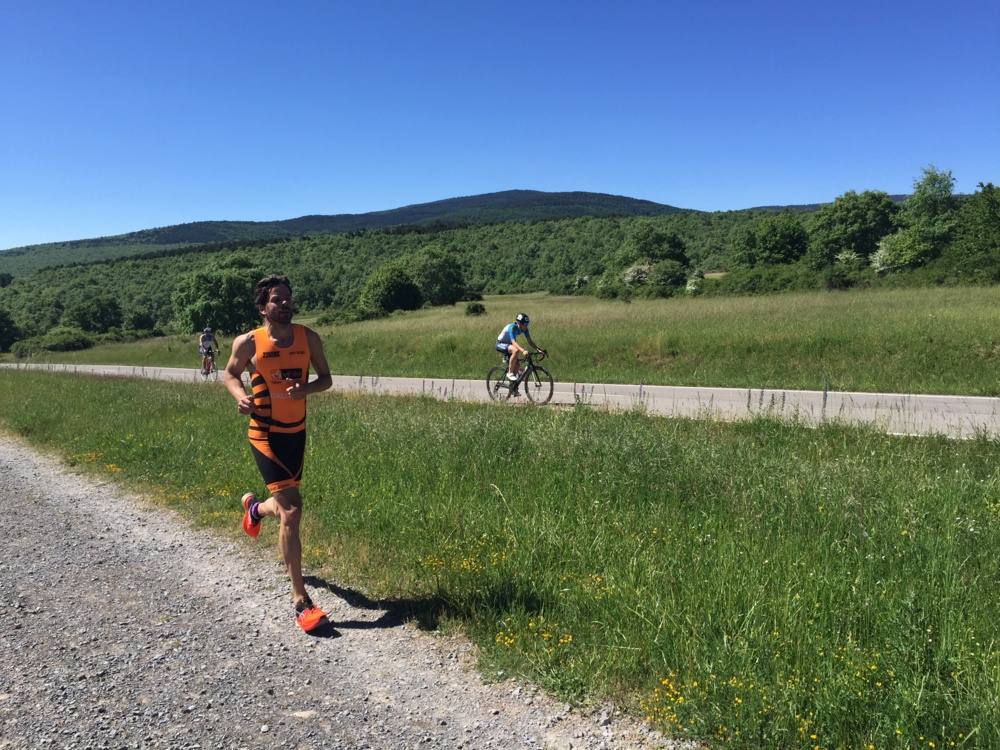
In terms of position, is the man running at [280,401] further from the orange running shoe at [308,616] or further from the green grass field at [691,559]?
the green grass field at [691,559]

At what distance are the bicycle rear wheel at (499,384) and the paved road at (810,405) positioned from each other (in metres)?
0.32

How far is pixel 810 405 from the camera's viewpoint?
42.2 feet

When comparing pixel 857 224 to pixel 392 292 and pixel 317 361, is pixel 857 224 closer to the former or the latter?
pixel 392 292

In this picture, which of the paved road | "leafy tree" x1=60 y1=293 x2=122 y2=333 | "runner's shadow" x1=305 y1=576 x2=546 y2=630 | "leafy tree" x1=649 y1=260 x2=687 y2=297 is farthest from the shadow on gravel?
"leafy tree" x1=60 y1=293 x2=122 y2=333

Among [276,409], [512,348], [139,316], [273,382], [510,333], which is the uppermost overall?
[273,382]

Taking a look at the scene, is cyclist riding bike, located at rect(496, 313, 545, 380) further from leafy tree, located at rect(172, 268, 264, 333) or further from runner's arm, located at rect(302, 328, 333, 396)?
leafy tree, located at rect(172, 268, 264, 333)

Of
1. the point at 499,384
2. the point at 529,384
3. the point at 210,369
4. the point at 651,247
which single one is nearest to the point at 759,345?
the point at 529,384

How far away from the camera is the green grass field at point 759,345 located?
59.0 ft

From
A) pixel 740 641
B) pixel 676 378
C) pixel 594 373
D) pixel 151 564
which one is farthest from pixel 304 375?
pixel 594 373

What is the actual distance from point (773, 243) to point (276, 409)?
9294 centimetres

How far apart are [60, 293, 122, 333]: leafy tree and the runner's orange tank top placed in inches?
4252

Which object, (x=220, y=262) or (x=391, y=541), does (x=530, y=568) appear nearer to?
(x=391, y=541)

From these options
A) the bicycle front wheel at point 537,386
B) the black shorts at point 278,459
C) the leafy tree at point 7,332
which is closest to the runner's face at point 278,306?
the black shorts at point 278,459

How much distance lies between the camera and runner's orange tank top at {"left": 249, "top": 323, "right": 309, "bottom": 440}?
448 centimetres
